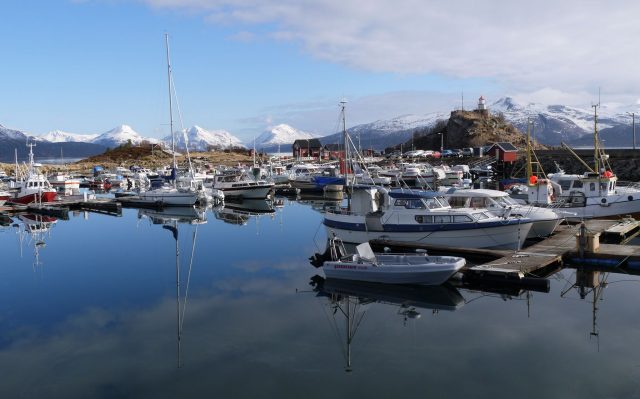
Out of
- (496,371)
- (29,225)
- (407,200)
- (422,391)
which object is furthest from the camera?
(29,225)

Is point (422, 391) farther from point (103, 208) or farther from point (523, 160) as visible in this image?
point (523, 160)

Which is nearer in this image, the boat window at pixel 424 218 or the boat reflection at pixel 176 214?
the boat window at pixel 424 218

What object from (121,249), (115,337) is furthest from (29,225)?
(115,337)

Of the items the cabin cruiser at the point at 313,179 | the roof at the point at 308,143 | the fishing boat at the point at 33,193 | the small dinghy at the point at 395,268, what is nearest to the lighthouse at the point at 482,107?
the roof at the point at 308,143

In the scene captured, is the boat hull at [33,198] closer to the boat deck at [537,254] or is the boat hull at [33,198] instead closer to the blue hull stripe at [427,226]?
the blue hull stripe at [427,226]

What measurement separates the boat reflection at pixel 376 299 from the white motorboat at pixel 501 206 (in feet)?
26.0

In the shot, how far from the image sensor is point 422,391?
47.5 ft

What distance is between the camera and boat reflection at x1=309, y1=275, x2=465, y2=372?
2022 centimetres

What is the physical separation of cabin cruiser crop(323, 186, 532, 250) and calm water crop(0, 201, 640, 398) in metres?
3.43

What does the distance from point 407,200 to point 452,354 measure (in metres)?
13.9

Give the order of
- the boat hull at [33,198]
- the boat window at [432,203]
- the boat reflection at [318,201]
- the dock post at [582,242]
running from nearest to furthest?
1. the dock post at [582,242]
2. the boat window at [432,203]
3. the boat hull at [33,198]
4. the boat reflection at [318,201]

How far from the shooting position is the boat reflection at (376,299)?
2022 cm

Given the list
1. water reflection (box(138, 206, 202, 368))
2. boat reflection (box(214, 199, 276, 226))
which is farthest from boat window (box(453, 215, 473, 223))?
boat reflection (box(214, 199, 276, 226))

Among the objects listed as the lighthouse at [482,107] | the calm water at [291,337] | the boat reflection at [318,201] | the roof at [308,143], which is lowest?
the calm water at [291,337]
